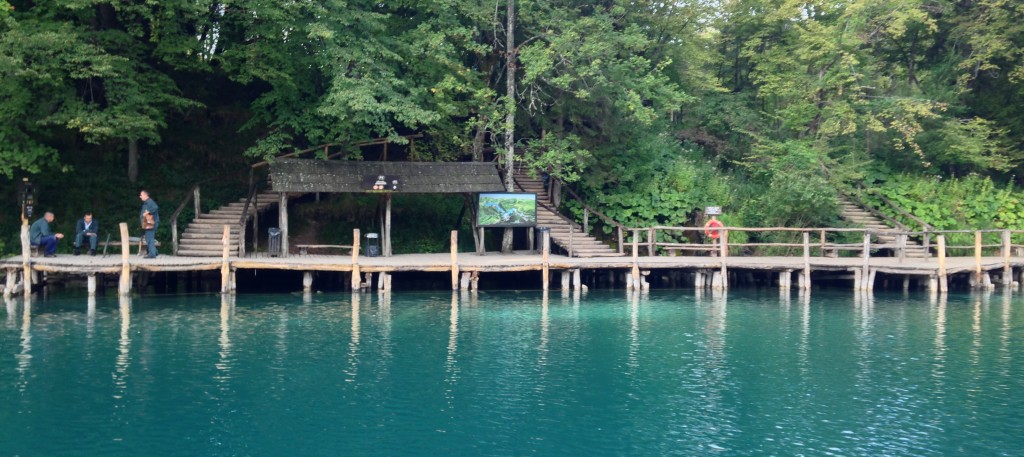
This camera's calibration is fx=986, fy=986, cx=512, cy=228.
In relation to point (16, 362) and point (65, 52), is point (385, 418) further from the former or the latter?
point (65, 52)

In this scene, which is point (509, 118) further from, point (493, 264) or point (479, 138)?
point (493, 264)

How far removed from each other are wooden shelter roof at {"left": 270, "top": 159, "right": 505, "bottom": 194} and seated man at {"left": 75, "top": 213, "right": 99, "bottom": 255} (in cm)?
555

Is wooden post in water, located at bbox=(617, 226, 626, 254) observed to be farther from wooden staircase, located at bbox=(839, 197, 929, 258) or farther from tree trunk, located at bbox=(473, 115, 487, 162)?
wooden staircase, located at bbox=(839, 197, 929, 258)

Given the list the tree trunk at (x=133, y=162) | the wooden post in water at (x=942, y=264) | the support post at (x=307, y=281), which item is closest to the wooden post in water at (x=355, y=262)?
the support post at (x=307, y=281)

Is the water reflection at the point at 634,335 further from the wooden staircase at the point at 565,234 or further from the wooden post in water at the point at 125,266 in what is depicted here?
the wooden post in water at the point at 125,266

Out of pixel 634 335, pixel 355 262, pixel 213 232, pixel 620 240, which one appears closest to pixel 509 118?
pixel 620 240

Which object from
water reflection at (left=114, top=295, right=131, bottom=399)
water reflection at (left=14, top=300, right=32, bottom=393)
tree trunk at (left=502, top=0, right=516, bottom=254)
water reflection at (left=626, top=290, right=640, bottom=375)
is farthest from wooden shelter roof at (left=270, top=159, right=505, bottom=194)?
water reflection at (left=14, top=300, right=32, bottom=393)

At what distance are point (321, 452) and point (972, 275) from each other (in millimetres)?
26503

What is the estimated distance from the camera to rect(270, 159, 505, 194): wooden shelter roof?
30.2 metres

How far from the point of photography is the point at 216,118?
3688 centimetres

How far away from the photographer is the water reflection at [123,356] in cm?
1738

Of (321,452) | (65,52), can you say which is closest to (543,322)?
(321,452)

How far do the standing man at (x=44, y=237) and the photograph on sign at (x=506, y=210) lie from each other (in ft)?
41.4

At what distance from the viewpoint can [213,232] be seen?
30.7m
